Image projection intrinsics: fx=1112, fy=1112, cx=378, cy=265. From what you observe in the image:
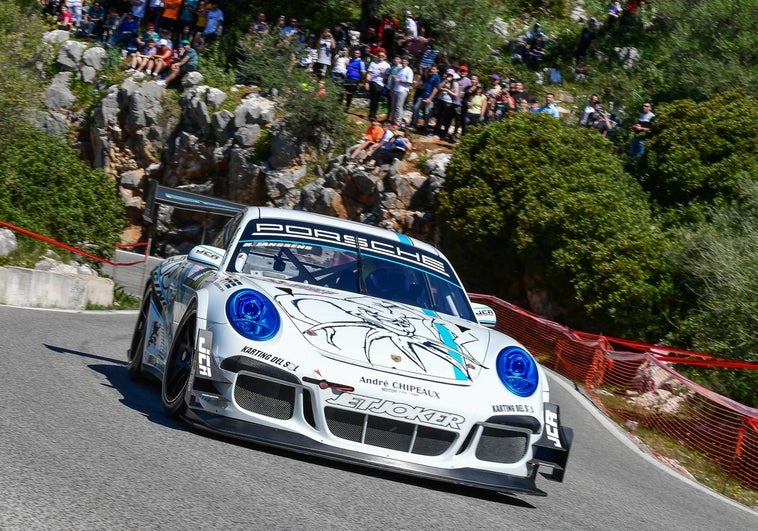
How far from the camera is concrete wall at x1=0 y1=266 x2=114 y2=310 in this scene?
569 inches

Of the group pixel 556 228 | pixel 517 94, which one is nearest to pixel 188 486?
pixel 556 228

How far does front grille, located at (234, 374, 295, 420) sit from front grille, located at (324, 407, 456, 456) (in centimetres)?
21

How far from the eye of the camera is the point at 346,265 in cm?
723

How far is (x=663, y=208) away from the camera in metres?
24.7

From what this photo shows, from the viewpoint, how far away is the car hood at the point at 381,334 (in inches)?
231

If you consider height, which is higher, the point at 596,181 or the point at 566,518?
the point at 596,181

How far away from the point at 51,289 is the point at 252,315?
33.6 feet

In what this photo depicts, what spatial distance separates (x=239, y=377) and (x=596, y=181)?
1879 cm

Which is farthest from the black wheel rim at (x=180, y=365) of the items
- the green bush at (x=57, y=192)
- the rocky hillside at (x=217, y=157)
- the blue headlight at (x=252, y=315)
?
the rocky hillside at (x=217, y=157)

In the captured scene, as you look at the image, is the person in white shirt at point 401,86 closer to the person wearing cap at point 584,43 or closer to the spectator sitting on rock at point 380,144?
the spectator sitting on rock at point 380,144

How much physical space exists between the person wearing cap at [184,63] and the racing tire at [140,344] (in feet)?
83.5

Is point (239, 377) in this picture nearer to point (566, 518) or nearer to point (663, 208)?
point (566, 518)

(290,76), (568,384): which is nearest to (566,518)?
(568,384)

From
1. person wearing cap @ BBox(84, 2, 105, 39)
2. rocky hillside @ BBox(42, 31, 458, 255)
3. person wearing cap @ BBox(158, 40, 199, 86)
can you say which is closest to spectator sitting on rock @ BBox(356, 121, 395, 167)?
rocky hillside @ BBox(42, 31, 458, 255)
